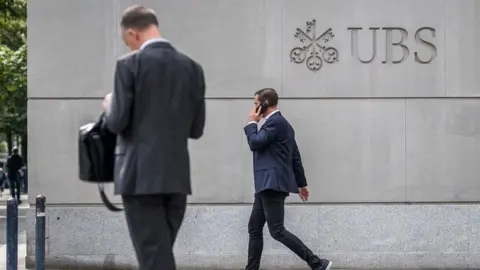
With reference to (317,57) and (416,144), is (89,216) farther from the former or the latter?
(416,144)

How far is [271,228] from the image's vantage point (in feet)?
26.3

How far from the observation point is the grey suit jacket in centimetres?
459

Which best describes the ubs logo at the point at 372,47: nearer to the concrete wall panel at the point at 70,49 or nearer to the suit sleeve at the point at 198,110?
the concrete wall panel at the point at 70,49

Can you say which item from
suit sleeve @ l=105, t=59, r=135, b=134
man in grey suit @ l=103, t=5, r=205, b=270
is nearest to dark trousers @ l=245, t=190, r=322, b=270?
man in grey suit @ l=103, t=5, r=205, b=270

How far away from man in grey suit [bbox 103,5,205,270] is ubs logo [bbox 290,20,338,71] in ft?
13.9

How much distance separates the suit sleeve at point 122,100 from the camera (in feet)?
15.0

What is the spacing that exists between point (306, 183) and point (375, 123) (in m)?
1.10

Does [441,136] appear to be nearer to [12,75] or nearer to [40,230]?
[40,230]

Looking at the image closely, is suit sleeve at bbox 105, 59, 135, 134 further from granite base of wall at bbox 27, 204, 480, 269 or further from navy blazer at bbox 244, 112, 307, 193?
granite base of wall at bbox 27, 204, 480, 269

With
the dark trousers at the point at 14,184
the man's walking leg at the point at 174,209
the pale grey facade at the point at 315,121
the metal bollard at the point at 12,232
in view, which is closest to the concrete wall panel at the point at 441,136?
the pale grey facade at the point at 315,121

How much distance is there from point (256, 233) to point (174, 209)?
3.51 metres

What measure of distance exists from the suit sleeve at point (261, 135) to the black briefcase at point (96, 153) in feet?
10.4

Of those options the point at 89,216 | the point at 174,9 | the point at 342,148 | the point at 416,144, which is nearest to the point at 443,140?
the point at 416,144

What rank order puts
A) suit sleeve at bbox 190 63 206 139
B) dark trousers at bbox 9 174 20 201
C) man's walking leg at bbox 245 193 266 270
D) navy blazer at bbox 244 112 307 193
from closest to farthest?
1. suit sleeve at bbox 190 63 206 139
2. navy blazer at bbox 244 112 307 193
3. man's walking leg at bbox 245 193 266 270
4. dark trousers at bbox 9 174 20 201
